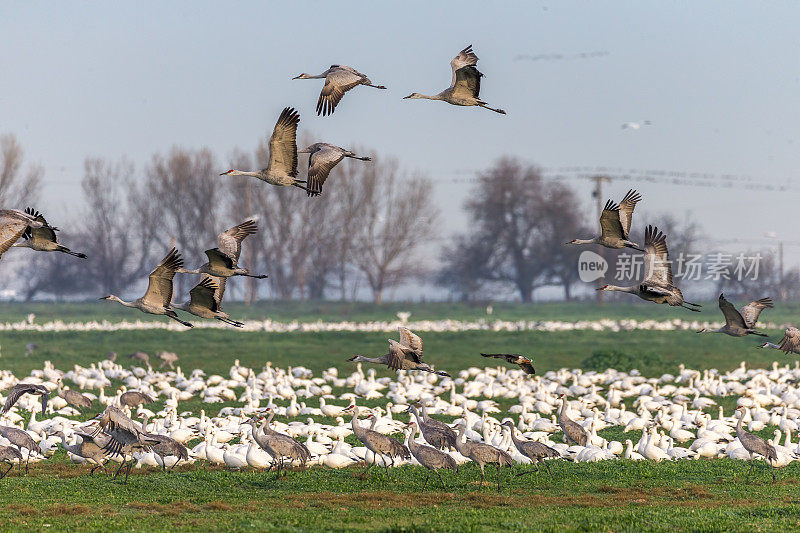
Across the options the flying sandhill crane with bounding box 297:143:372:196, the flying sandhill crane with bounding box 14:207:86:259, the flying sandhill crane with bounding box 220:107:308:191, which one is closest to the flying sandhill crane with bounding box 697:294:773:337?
the flying sandhill crane with bounding box 297:143:372:196

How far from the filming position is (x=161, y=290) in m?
13.3

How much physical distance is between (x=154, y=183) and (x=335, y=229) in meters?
13.8

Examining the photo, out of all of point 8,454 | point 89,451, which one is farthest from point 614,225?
point 8,454

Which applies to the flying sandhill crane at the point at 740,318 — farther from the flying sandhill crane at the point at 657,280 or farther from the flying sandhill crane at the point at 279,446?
the flying sandhill crane at the point at 279,446

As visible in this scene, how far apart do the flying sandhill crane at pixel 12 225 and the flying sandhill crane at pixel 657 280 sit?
275 inches

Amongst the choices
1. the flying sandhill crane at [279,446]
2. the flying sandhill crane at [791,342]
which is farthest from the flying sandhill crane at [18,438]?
the flying sandhill crane at [791,342]

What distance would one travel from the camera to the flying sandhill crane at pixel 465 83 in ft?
44.2

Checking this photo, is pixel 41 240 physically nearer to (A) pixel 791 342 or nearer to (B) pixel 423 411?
(B) pixel 423 411

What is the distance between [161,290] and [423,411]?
697 cm

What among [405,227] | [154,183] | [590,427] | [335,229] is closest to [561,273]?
[405,227]

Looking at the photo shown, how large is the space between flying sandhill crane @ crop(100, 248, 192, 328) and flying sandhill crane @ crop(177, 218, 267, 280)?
5.7 inches

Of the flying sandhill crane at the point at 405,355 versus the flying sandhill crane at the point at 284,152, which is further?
the flying sandhill crane at the point at 405,355

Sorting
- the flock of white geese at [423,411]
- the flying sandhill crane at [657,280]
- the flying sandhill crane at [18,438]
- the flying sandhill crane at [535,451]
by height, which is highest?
the flying sandhill crane at [657,280]

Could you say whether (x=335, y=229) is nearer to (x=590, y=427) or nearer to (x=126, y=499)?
(x=590, y=427)
